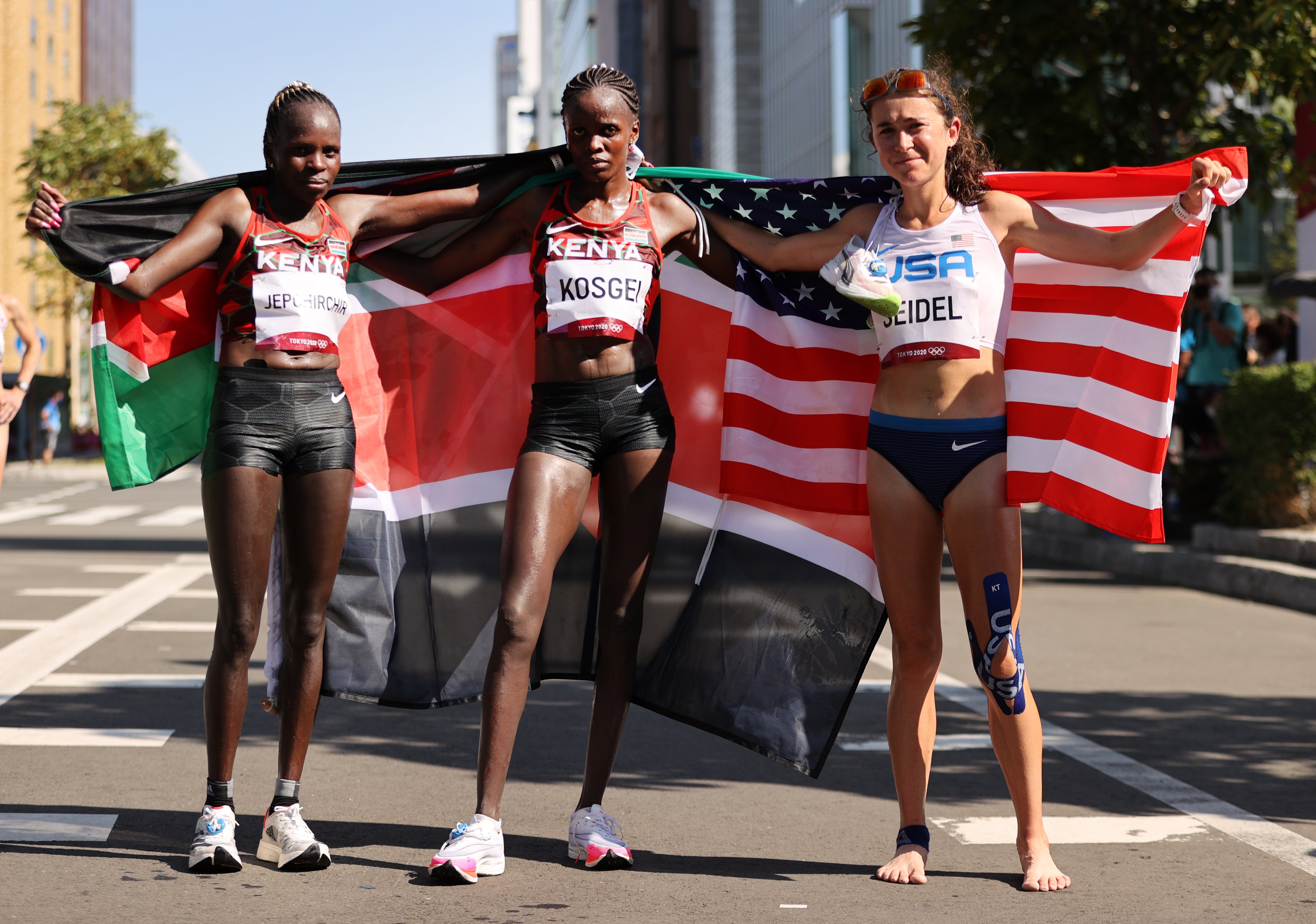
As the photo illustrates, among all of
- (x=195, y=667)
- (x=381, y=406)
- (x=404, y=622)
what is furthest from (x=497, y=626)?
(x=195, y=667)

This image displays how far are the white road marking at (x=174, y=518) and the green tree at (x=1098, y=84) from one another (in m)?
10.0

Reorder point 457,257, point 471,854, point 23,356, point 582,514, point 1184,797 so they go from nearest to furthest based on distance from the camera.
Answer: point 471,854 → point 582,514 → point 457,257 → point 1184,797 → point 23,356

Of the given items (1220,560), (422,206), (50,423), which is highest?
(50,423)

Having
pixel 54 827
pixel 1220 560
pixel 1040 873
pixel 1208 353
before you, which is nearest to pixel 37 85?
pixel 1208 353

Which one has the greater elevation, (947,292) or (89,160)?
(89,160)

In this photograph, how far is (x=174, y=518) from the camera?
66.4 feet

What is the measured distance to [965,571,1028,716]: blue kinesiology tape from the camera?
447 cm

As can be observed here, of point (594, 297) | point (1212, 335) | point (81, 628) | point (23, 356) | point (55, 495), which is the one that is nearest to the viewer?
point (594, 297)

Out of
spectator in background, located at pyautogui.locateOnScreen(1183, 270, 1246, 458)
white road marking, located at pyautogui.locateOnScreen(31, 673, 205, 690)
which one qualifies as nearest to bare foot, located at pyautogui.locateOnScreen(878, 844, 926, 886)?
white road marking, located at pyautogui.locateOnScreen(31, 673, 205, 690)

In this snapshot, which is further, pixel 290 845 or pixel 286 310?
pixel 286 310

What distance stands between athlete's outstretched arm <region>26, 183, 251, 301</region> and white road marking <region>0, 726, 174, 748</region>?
2.40m

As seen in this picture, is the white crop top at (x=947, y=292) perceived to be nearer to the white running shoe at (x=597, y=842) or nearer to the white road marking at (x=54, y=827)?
the white running shoe at (x=597, y=842)

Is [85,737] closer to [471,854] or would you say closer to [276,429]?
[276,429]

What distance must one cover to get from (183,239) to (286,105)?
50cm
